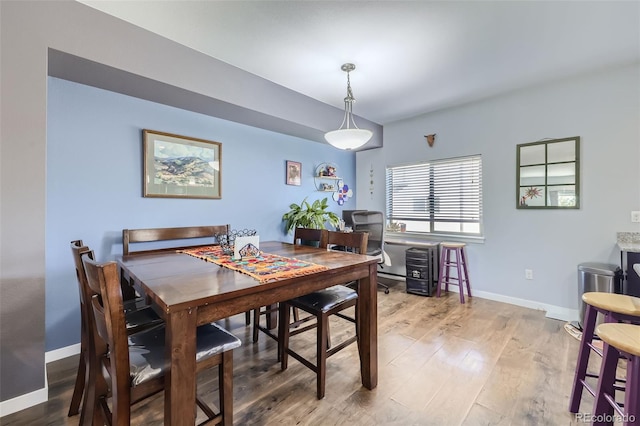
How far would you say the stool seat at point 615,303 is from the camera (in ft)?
4.58

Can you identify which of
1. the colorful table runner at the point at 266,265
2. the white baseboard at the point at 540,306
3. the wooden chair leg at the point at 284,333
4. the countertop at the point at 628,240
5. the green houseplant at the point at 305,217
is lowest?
the white baseboard at the point at 540,306

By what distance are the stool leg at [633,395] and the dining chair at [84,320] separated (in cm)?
217

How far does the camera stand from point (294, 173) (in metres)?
3.86

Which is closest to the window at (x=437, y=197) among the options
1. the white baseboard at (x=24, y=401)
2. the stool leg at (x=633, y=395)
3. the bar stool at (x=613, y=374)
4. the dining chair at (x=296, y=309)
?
the dining chair at (x=296, y=309)

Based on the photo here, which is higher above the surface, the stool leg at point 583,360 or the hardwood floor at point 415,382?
the stool leg at point 583,360

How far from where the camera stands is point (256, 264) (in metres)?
1.66

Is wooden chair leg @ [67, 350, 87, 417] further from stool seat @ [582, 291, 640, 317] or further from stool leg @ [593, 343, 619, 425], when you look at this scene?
stool seat @ [582, 291, 640, 317]

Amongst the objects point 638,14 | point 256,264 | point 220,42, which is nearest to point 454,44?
point 638,14

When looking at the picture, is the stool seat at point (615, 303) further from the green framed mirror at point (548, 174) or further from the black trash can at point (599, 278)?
the green framed mirror at point (548, 174)

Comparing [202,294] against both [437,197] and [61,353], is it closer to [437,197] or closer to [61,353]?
[61,353]

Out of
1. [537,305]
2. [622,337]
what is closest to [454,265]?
[537,305]

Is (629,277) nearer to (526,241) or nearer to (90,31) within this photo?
(526,241)

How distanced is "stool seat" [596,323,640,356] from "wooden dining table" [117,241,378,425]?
1.04 m

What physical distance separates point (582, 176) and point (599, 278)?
A: 1048mm
